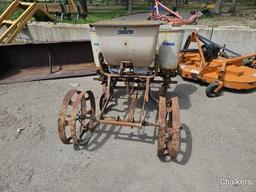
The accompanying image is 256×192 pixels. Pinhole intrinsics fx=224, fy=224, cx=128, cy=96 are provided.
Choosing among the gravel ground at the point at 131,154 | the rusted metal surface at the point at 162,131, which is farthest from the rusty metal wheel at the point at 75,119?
the rusted metal surface at the point at 162,131

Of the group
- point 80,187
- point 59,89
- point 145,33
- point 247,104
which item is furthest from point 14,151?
point 247,104

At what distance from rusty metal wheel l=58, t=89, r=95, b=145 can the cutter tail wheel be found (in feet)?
7.80

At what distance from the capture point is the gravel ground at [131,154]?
270 cm

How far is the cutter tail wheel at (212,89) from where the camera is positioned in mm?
4500

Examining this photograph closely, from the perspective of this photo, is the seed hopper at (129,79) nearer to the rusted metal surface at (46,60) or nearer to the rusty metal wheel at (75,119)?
the rusty metal wheel at (75,119)

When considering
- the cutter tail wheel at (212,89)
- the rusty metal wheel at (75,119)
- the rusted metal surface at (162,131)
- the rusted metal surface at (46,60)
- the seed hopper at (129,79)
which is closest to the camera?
the rusted metal surface at (162,131)

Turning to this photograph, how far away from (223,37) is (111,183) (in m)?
4.96

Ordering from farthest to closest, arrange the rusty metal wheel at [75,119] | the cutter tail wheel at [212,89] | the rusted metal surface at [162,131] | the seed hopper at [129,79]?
1. the cutter tail wheel at [212,89]
2. the rusty metal wheel at [75,119]
3. the seed hopper at [129,79]
4. the rusted metal surface at [162,131]

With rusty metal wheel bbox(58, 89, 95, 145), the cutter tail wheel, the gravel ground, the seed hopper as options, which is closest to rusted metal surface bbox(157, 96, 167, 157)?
the seed hopper

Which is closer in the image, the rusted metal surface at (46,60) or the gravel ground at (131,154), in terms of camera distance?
the gravel ground at (131,154)

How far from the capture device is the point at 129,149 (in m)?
3.22

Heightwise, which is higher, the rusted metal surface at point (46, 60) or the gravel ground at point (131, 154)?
the rusted metal surface at point (46, 60)

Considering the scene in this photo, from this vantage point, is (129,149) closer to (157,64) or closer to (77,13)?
(157,64)

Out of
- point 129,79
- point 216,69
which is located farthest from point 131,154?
point 216,69
